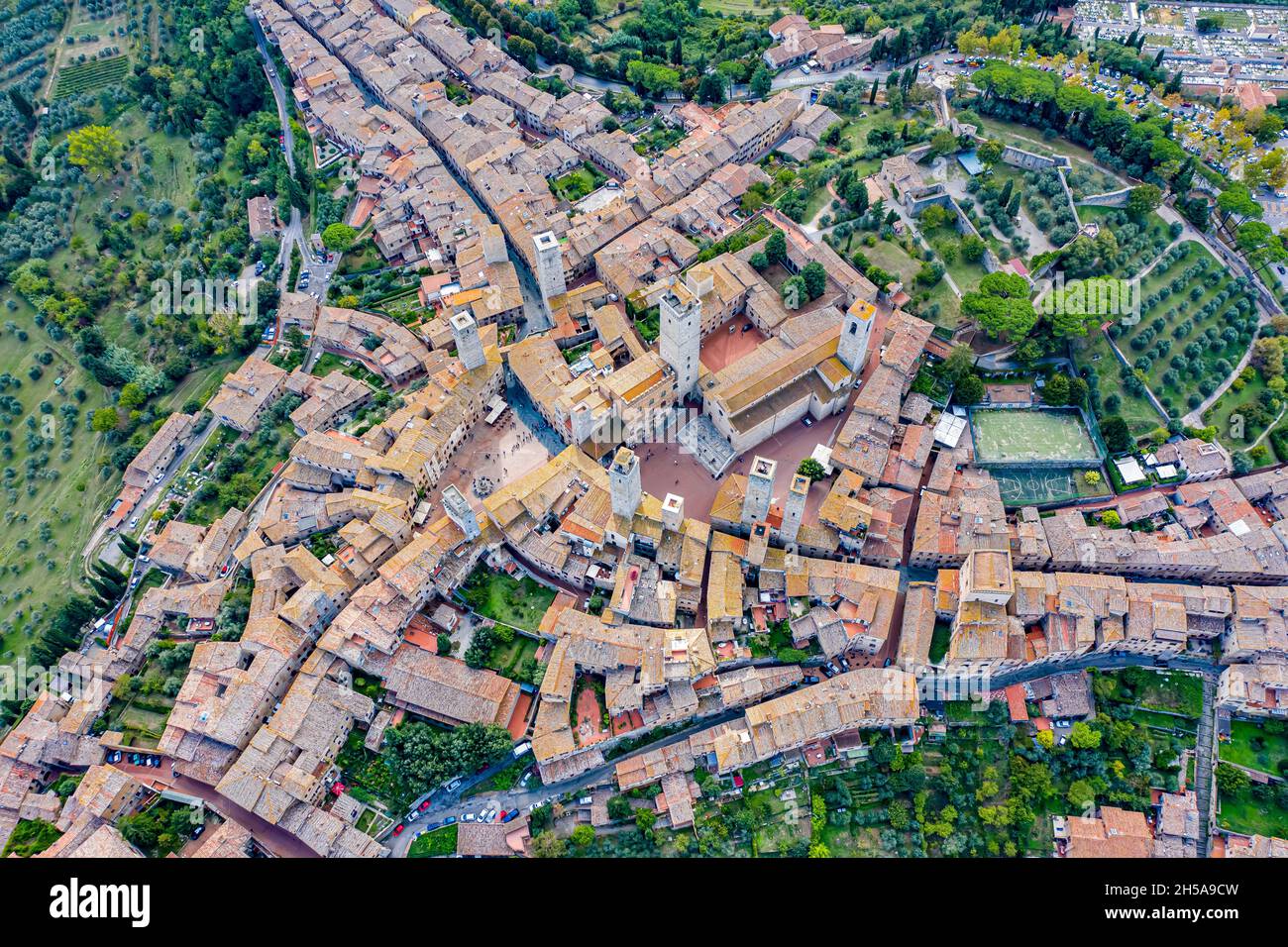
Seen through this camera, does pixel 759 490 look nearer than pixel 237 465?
Yes

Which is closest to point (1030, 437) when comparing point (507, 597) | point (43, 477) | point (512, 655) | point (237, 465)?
point (507, 597)

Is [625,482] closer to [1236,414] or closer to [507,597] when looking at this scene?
[507,597]

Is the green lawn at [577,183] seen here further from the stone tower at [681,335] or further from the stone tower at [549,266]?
the stone tower at [681,335]

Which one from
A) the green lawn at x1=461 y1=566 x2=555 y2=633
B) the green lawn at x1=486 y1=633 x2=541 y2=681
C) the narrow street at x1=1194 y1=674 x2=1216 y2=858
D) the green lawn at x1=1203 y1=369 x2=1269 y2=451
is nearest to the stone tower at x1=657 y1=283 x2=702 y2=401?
the green lawn at x1=461 y1=566 x2=555 y2=633

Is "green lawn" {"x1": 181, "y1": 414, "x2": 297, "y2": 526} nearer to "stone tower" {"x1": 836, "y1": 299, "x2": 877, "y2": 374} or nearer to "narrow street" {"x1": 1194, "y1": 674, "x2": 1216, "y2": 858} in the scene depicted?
"stone tower" {"x1": 836, "y1": 299, "x2": 877, "y2": 374}

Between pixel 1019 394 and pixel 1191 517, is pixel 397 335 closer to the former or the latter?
pixel 1019 394

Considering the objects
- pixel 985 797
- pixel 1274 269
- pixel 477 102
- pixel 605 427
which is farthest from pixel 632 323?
pixel 1274 269

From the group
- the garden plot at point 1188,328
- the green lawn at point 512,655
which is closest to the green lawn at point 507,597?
the green lawn at point 512,655
